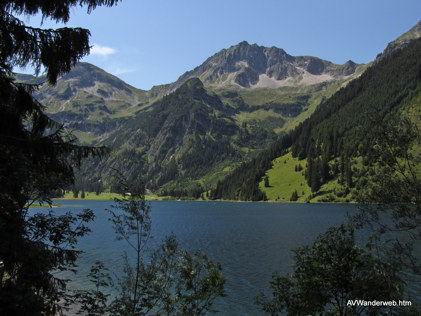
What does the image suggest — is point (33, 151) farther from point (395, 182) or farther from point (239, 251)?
point (239, 251)

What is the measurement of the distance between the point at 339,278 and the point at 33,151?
14.3 metres

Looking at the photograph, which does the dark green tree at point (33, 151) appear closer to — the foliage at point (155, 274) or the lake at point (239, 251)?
the foliage at point (155, 274)

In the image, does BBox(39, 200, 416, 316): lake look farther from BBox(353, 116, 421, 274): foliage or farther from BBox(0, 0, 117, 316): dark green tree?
BBox(0, 0, 117, 316): dark green tree

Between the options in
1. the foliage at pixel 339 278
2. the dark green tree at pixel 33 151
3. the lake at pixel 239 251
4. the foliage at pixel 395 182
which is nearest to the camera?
the dark green tree at pixel 33 151

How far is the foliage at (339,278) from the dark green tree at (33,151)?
36.3ft

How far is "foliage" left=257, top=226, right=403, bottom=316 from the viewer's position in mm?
15023

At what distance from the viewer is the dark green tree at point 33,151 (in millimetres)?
9648

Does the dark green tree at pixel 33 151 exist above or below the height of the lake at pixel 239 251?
above

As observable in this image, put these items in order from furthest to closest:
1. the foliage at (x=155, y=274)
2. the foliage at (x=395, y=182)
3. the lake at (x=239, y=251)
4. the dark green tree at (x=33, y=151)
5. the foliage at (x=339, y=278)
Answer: the lake at (x=239, y=251) → the foliage at (x=395, y=182) → the foliage at (x=155, y=274) → the foliage at (x=339, y=278) → the dark green tree at (x=33, y=151)

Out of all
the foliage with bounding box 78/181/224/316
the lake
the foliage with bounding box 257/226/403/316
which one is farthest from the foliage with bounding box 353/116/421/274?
the lake

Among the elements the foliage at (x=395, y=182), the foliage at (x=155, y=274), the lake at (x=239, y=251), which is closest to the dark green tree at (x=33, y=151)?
the foliage at (x=155, y=274)

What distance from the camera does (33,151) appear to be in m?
11.0

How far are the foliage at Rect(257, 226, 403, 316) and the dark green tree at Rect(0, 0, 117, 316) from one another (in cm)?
1106

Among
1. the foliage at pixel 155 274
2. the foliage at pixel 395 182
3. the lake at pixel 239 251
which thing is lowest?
the lake at pixel 239 251
